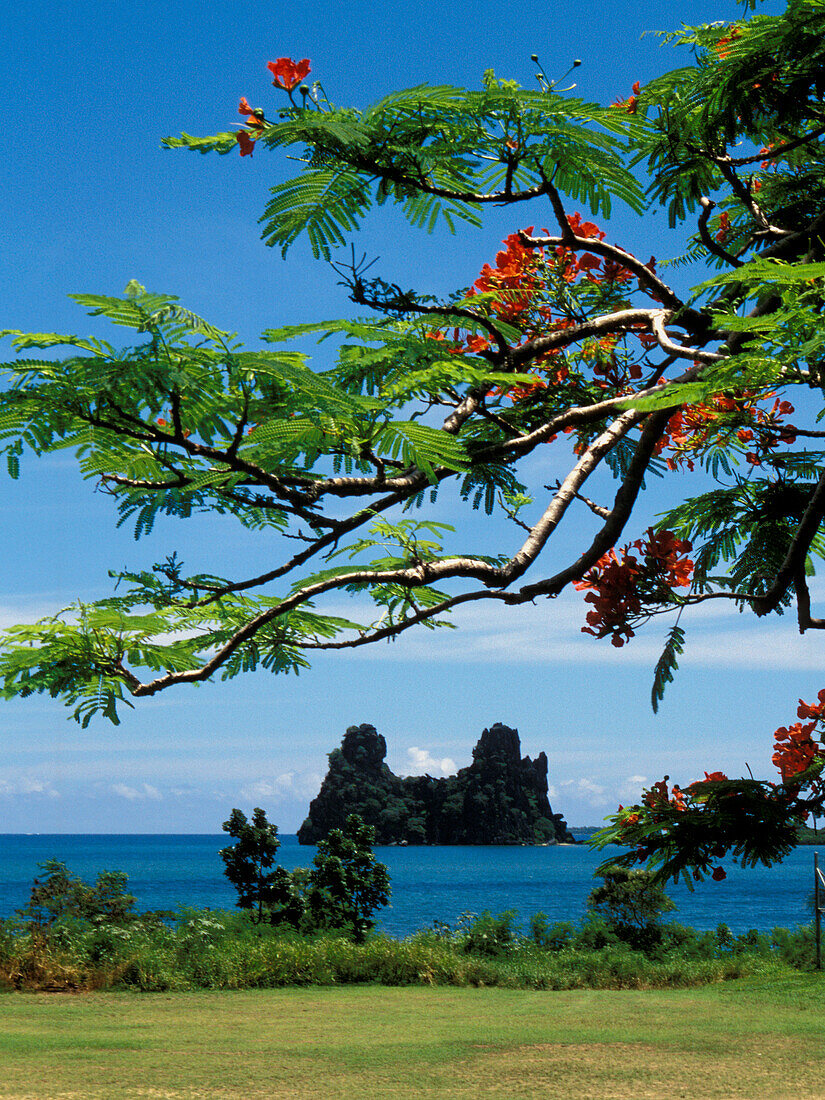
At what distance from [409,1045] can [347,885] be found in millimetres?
6722

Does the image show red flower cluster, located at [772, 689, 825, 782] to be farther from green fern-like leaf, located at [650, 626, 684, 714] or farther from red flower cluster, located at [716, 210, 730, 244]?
red flower cluster, located at [716, 210, 730, 244]

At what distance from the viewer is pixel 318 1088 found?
20.2ft

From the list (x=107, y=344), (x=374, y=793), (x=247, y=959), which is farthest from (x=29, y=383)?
(x=374, y=793)

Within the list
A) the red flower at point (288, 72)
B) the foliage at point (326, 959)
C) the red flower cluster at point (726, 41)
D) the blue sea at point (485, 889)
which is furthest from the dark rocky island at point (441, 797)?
the red flower at point (288, 72)

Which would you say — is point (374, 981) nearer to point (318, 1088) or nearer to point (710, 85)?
point (318, 1088)

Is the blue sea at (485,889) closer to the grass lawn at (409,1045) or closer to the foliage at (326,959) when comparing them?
the foliage at (326,959)

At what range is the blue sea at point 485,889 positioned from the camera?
46.8 m

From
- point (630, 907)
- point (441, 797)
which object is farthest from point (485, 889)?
point (630, 907)

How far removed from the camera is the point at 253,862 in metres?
13.9

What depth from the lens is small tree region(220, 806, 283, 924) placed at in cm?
1380

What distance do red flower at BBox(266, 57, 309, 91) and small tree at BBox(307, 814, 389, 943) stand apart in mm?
11549

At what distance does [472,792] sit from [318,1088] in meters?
91.8

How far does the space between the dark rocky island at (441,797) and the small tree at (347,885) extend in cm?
7286

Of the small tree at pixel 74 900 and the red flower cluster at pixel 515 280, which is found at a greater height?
the red flower cluster at pixel 515 280
